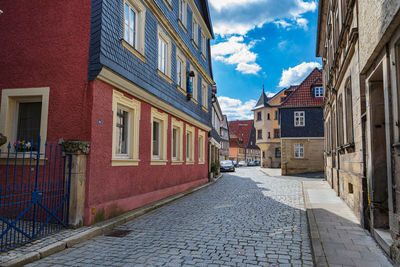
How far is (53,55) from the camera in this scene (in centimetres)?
715

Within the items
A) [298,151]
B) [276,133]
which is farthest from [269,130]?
[298,151]

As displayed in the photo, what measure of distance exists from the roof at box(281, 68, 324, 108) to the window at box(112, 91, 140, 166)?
Answer: 24.0 m

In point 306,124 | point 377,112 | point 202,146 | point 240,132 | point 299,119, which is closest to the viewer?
point 377,112

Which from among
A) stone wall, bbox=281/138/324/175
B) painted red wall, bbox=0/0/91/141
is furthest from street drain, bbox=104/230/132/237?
stone wall, bbox=281/138/324/175

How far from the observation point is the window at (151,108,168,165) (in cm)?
1078

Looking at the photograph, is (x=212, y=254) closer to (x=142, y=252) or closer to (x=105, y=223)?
(x=142, y=252)

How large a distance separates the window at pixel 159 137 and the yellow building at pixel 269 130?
118 ft

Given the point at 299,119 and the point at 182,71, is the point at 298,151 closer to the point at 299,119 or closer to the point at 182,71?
the point at 299,119

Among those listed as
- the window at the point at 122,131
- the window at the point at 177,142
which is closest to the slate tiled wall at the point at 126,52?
the window at the point at 177,142

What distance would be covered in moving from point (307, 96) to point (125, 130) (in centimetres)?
2574

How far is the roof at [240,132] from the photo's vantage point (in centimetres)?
7312

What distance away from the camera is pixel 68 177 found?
20.7ft

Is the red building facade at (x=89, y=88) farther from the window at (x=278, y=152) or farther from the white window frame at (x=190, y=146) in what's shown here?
the window at (x=278, y=152)

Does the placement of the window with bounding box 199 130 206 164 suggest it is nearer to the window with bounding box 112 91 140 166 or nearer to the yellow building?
the window with bounding box 112 91 140 166
